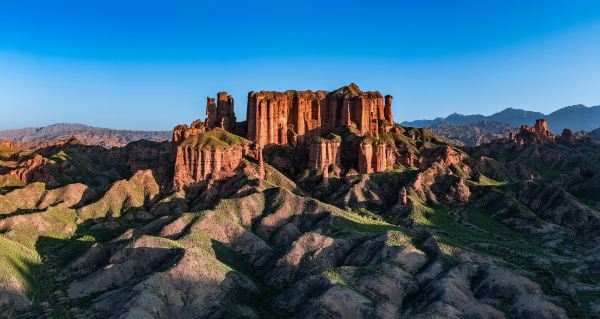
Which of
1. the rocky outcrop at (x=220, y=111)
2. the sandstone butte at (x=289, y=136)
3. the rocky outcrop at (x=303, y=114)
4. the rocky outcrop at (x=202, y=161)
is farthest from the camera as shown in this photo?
the rocky outcrop at (x=220, y=111)

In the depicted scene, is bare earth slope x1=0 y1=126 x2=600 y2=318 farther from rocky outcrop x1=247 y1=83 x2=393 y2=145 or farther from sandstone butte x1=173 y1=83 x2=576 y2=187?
rocky outcrop x1=247 y1=83 x2=393 y2=145

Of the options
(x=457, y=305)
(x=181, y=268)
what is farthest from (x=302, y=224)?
(x=457, y=305)

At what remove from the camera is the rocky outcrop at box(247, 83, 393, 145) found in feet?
593

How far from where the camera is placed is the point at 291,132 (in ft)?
607

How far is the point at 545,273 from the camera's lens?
97375mm

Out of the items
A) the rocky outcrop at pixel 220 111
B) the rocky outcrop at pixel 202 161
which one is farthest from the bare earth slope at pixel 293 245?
the rocky outcrop at pixel 220 111

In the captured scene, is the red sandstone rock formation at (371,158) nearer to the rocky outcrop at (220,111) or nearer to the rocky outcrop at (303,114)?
the rocky outcrop at (303,114)

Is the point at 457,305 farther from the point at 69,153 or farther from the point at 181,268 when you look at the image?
the point at 69,153

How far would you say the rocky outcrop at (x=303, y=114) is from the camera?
18088 centimetres

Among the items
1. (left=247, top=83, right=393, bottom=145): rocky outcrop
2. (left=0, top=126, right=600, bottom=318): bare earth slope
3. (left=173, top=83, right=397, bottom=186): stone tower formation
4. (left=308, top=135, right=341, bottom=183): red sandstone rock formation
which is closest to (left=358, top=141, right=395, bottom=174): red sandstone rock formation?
(left=173, top=83, right=397, bottom=186): stone tower formation

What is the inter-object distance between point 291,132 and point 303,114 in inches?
385

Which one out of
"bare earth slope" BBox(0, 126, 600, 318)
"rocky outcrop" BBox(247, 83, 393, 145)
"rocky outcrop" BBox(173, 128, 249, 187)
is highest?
"rocky outcrop" BBox(247, 83, 393, 145)

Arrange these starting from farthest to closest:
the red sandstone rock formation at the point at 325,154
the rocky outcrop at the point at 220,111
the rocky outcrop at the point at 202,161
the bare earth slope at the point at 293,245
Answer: the rocky outcrop at the point at 220,111 → the red sandstone rock formation at the point at 325,154 → the rocky outcrop at the point at 202,161 → the bare earth slope at the point at 293,245

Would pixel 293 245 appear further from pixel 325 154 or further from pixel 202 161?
pixel 325 154
